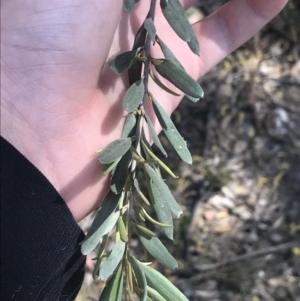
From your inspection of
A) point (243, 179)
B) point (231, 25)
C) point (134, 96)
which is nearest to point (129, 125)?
point (134, 96)

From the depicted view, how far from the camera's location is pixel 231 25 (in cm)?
144

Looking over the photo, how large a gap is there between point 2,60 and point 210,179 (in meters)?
1.36

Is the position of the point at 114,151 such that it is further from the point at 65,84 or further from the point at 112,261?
the point at 65,84

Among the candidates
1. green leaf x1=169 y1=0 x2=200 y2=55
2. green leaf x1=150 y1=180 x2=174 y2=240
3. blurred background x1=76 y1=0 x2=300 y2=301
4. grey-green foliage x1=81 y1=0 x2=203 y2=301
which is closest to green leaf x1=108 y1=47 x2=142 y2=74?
grey-green foliage x1=81 y1=0 x2=203 y2=301

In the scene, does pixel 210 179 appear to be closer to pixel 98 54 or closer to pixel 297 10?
pixel 297 10

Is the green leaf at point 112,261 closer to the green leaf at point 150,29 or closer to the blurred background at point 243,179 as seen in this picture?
the green leaf at point 150,29

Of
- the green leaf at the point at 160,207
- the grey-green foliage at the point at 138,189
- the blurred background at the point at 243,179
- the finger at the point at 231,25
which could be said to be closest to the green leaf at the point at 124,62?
the grey-green foliage at the point at 138,189

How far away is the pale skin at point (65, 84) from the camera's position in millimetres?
1152

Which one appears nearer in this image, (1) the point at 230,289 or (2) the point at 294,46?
(1) the point at 230,289

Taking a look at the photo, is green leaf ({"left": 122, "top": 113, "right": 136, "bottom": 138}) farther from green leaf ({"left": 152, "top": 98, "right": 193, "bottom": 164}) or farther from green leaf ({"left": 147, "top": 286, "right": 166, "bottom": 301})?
green leaf ({"left": 147, "top": 286, "right": 166, "bottom": 301})

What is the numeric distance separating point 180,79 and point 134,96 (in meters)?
0.09

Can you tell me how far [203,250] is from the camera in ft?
7.16

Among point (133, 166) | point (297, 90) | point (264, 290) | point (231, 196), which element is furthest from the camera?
point (297, 90)

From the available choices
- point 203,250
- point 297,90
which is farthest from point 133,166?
point 297,90
